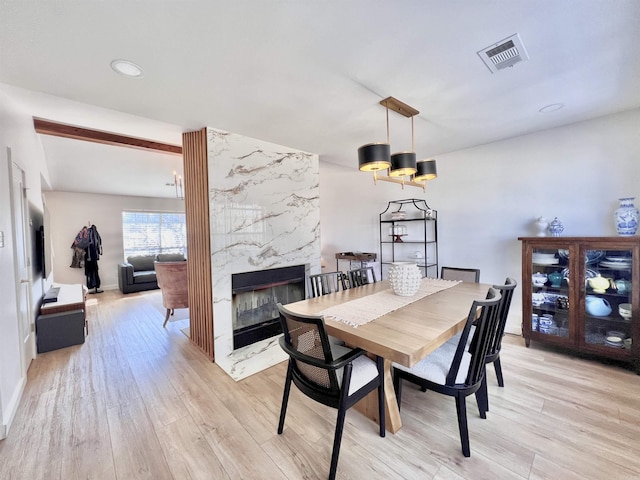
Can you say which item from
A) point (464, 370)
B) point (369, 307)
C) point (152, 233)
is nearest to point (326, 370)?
point (369, 307)

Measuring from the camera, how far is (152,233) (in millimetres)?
7227

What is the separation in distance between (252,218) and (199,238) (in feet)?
2.05

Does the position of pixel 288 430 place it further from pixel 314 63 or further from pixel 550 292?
pixel 550 292

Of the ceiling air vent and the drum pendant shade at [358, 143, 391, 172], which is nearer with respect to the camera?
the ceiling air vent

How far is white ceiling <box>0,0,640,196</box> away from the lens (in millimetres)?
1329

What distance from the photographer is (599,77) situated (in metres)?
1.97

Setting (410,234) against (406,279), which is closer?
(406,279)

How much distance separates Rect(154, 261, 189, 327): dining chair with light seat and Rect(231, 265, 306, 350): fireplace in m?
1.19

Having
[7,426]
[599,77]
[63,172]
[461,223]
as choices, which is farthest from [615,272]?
[63,172]

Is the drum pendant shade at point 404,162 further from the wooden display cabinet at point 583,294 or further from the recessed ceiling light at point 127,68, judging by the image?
the recessed ceiling light at point 127,68

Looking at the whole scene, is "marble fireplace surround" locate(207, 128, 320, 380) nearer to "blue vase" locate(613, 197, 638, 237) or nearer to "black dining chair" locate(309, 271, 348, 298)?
"black dining chair" locate(309, 271, 348, 298)

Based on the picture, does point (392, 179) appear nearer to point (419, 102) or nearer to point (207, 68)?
point (419, 102)

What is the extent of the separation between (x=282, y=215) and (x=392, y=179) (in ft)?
5.26

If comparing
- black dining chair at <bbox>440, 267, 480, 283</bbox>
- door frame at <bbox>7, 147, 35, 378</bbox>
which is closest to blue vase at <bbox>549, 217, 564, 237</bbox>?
black dining chair at <bbox>440, 267, 480, 283</bbox>
